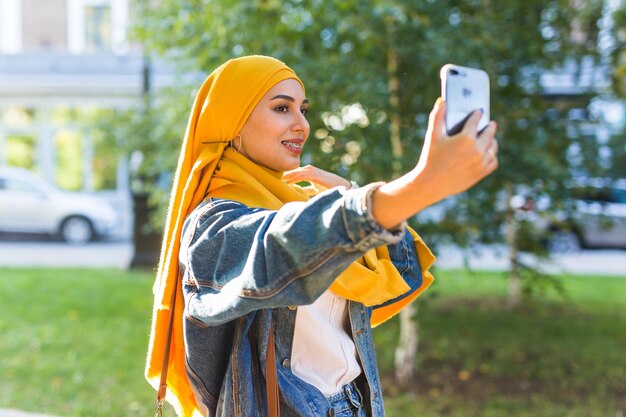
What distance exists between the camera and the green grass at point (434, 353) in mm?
5172

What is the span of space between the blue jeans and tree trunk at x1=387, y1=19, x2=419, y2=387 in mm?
2920

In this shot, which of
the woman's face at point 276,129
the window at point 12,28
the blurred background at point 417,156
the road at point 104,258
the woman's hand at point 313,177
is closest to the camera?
the woman's face at point 276,129

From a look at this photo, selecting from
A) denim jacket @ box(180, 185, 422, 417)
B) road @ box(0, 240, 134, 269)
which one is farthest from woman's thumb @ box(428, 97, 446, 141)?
road @ box(0, 240, 134, 269)

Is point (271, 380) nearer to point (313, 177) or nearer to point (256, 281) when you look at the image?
point (256, 281)

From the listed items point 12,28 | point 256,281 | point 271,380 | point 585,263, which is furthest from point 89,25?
point 256,281

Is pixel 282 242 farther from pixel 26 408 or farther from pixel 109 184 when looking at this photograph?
pixel 109 184

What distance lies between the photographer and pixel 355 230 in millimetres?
1134

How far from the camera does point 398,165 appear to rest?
4.64 m

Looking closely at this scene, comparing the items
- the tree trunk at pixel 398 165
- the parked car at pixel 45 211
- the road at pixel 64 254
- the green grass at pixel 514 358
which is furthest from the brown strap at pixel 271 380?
the parked car at pixel 45 211

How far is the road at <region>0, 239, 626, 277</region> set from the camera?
1206cm

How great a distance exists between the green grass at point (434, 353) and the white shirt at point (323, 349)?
3.05 metres

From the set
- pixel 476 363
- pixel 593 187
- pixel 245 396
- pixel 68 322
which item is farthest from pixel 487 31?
pixel 68 322

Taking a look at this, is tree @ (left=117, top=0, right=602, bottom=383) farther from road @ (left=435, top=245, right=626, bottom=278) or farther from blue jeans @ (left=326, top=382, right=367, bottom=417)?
road @ (left=435, top=245, right=626, bottom=278)

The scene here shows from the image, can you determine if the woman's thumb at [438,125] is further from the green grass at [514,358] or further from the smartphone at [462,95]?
the green grass at [514,358]
